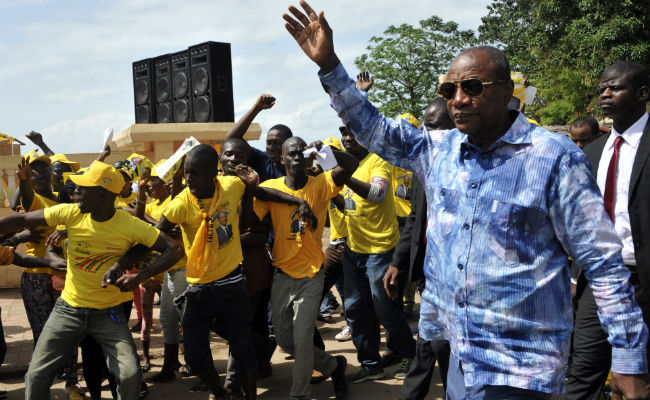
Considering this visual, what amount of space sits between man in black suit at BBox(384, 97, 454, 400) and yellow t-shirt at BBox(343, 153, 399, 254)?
0.87m

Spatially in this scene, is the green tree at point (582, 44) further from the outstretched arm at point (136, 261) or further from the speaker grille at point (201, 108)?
the outstretched arm at point (136, 261)

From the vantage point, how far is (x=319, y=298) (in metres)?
5.02

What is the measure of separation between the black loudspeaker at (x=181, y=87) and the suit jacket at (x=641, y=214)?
9.80m

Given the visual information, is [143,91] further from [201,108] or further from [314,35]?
[314,35]

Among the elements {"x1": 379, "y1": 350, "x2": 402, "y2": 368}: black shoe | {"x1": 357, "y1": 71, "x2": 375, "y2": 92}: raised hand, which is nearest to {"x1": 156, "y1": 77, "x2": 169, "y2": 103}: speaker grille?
{"x1": 379, "y1": 350, "x2": 402, "y2": 368}: black shoe

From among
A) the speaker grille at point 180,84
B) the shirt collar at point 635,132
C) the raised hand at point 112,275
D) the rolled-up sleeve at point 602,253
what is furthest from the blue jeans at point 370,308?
the speaker grille at point 180,84

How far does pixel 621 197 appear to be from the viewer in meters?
3.88

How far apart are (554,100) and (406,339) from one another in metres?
26.5

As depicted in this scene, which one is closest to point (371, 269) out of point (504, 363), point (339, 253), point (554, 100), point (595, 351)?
point (339, 253)

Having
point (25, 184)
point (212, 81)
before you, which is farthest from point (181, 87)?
point (25, 184)

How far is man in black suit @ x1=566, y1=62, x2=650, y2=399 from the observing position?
12.3 feet

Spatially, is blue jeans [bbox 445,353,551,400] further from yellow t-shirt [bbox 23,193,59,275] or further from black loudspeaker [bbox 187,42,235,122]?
black loudspeaker [bbox 187,42,235,122]

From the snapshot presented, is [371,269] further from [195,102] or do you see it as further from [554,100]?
[554,100]

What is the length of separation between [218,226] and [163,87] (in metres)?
9.08
